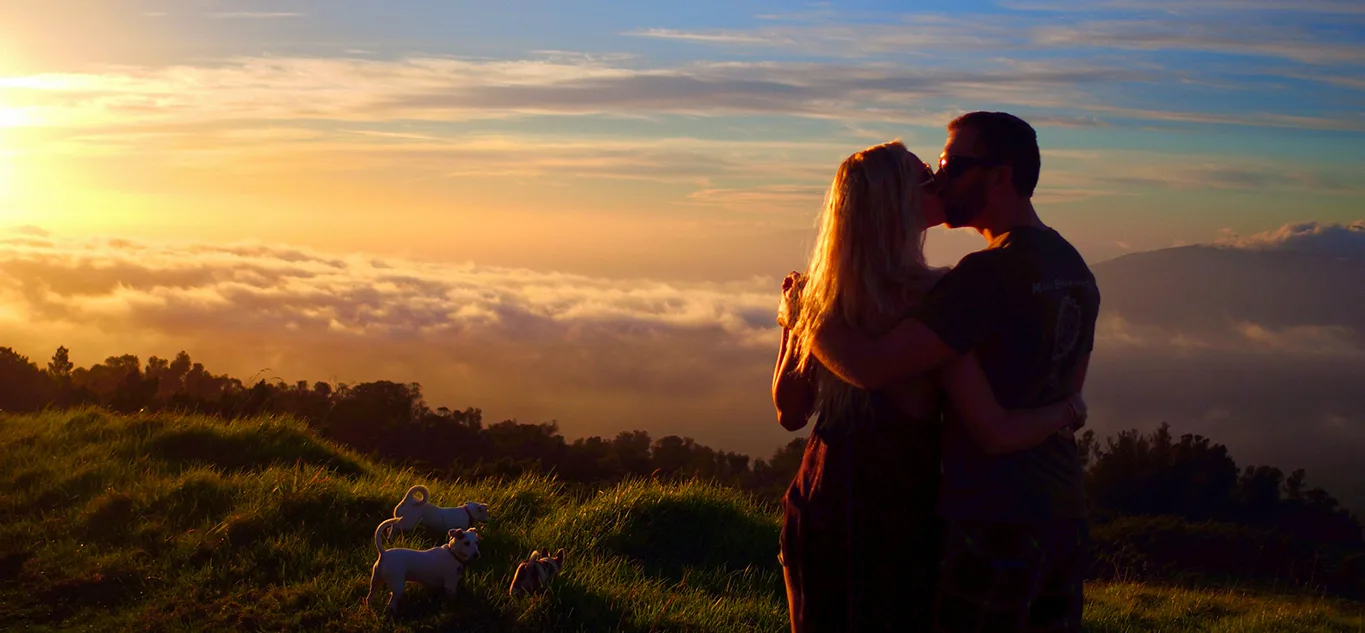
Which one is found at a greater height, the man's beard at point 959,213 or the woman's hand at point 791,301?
the man's beard at point 959,213

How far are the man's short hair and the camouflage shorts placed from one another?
43.1 inches

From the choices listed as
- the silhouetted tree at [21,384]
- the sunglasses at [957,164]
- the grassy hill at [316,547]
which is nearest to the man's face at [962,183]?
the sunglasses at [957,164]

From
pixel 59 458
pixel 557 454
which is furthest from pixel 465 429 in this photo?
pixel 59 458

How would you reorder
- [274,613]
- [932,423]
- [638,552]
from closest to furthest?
[932,423], [274,613], [638,552]

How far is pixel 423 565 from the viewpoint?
5961 millimetres

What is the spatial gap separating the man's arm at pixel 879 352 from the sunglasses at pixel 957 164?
1.93ft

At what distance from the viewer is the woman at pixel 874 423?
11.2 ft

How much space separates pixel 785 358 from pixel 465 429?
959 centimetres

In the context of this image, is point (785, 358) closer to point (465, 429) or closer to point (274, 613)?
point (274, 613)

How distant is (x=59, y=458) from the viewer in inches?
368

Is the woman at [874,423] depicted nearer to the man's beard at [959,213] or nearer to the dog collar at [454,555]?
the man's beard at [959,213]

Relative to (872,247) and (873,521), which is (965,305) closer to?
(872,247)

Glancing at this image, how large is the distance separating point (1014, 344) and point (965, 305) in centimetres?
24

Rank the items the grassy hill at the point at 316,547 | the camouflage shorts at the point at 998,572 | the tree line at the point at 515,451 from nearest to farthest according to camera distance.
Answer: the camouflage shorts at the point at 998,572 → the grassy hill at the point at 316,547 → the tree line at the point at 515,451
